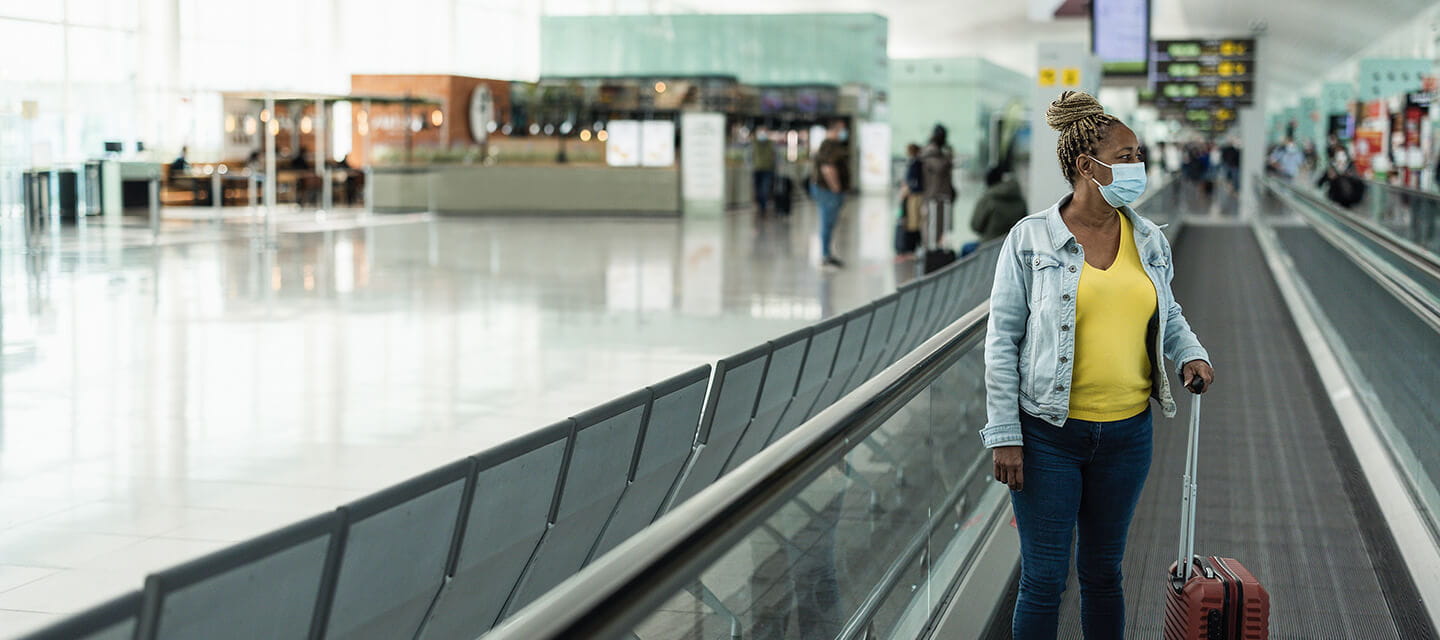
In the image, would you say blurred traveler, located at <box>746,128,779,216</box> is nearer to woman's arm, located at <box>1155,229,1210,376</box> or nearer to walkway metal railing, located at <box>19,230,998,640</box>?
walkway metal railing, located at <box>19,230,998,640</box>

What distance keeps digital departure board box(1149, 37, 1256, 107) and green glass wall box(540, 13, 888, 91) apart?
8.76m

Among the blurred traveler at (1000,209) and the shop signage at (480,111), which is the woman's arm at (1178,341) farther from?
the shop signage at (480,111)

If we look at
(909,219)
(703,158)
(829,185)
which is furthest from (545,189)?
(909,219)

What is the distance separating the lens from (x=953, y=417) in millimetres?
5020

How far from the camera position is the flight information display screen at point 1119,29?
19922 millimetres

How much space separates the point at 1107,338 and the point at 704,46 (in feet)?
120

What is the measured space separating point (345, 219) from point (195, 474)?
23.2 m

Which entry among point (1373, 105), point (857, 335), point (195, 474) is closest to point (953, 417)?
point (857, 335)

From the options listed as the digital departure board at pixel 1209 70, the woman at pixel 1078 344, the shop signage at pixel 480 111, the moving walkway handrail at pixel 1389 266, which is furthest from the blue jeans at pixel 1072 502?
the digital departure board at pixel 1209 70

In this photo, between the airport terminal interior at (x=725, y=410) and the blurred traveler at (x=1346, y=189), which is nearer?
the airport terminal interior at (x=725, y=410)

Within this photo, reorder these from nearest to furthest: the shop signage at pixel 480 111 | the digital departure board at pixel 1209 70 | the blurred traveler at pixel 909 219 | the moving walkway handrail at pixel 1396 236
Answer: the moving walkway handrail at pixel 1396 236
the blurred traveler at pixel 909 219
the digital departure board at pixel 1209 70
the shop signage at pixel 480 111

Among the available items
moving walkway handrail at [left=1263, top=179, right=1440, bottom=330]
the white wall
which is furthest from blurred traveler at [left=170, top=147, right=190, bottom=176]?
moving walkway handrail at [left=1263, top=179, right=1440, bottom=330]

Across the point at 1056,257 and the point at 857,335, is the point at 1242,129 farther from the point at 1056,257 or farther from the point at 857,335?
the point at 1056,257

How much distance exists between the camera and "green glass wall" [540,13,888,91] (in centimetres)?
3872
